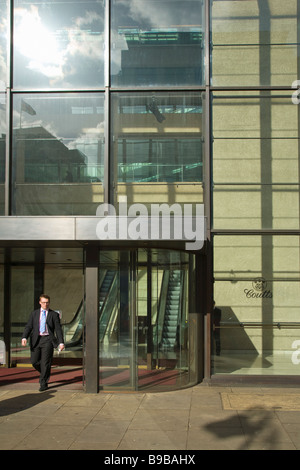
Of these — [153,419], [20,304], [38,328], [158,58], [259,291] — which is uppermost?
[158,58]

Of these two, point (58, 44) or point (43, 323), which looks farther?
point (58, 44)

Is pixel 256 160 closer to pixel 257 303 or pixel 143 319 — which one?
pixel 257 303

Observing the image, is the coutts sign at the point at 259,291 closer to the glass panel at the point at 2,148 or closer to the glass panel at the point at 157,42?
the glass panel at the point at 157,42

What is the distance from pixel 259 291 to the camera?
34.9 ft

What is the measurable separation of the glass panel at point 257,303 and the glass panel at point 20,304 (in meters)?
4.67

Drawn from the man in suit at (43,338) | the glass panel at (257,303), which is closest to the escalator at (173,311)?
the glass panel at (257,303)

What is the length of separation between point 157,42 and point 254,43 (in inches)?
73.9

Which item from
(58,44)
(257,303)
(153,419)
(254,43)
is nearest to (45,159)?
(58,44)

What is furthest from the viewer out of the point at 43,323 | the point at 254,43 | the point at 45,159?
the point at 254,43

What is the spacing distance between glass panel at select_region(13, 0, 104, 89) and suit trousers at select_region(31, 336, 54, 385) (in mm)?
4678

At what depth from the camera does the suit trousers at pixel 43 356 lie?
10117mm

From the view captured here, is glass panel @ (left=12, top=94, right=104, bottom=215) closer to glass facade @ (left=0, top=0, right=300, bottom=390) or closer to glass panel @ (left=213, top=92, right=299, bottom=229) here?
glass facade @ (left=0, top=0, right=300, bottom=390)

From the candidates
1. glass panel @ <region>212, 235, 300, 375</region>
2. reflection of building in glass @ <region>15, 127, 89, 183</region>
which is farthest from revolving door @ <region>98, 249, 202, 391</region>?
reflection of building in glass @ <region>15, 127, 89, 183</region>

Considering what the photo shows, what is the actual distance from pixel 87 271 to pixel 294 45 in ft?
19.0
